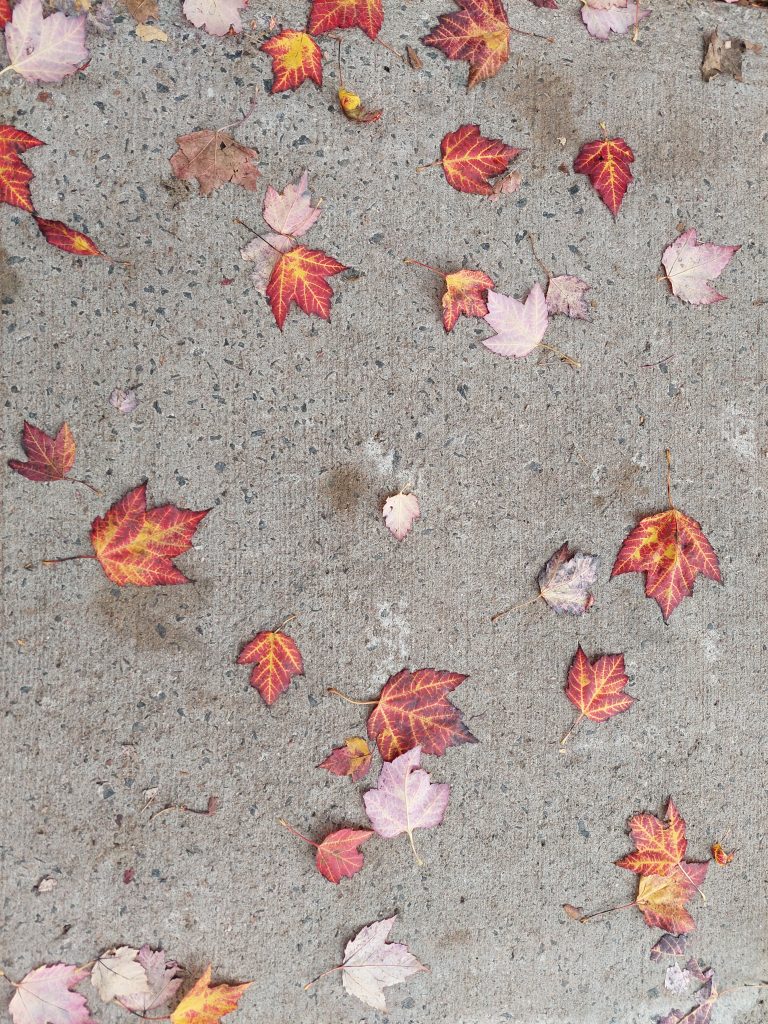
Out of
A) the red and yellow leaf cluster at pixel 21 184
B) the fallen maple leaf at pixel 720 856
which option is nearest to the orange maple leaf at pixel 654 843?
the fallen maple leaf at pixel 720 856

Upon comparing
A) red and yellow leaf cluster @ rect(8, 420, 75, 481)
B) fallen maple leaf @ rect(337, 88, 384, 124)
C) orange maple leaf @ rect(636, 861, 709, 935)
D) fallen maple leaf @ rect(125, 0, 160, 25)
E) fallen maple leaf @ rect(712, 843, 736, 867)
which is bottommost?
orange maple leaf @ rect(636, 861, 709, 935)

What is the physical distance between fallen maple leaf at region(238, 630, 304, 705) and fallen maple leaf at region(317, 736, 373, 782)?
226mm

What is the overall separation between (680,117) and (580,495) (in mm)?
1161

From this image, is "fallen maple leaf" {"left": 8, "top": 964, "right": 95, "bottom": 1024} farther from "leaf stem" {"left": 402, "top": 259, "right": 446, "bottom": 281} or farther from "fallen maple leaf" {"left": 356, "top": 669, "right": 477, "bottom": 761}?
"leaf stem" {"left": 402, "top": 259, "right": 446, "bottom": 281}

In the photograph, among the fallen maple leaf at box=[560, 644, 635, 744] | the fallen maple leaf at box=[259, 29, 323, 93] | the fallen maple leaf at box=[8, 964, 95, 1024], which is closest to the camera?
the fallen maple leaf at box=[8, 964, 95, 1024]

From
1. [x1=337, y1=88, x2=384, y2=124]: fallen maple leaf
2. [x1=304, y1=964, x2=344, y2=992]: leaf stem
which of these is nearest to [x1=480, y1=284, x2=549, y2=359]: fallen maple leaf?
[x1=337, y1=88, x2=384, y2=124]: fallen maple leaf

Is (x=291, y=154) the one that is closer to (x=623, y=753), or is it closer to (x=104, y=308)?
(x=104, y=308)

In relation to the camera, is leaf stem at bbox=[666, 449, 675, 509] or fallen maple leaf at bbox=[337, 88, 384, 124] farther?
leaf stem at bbox=[666, 449, 675, 509]

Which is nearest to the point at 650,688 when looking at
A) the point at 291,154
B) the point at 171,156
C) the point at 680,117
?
the point at 680,117

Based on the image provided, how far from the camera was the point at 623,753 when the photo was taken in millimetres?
2061

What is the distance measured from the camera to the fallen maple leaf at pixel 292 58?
1920 millimetres

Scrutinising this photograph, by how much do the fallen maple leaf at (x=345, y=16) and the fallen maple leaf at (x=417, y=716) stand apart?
1.78m

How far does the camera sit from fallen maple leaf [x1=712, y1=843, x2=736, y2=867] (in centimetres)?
209

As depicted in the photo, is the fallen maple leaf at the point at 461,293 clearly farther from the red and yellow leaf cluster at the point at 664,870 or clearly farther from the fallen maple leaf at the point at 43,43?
the red and yellow leaf cluster at the point at 664,870
